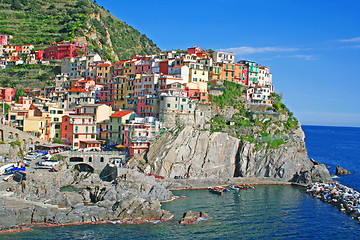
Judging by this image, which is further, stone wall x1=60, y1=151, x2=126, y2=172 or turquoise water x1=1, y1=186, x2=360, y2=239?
stone wall x1=60, y1=151, x2=126, y2=172

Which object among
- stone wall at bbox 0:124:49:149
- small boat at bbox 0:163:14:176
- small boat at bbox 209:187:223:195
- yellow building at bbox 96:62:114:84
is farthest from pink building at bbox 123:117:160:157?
yellow building at bbox 96:62:114:84

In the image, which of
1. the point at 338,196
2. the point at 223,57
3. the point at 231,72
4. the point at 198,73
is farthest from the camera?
the point at 223,57

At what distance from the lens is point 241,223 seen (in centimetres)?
4622

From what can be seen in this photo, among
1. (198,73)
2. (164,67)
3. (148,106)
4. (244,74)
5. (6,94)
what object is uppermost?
(244,74)

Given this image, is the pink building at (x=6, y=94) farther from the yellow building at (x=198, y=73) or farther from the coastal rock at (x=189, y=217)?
the coastal rock at (x=189, y=217)

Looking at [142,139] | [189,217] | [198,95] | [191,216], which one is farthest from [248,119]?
[189,217]

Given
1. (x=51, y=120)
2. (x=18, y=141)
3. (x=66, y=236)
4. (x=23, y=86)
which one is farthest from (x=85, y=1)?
(x=66, y=236)

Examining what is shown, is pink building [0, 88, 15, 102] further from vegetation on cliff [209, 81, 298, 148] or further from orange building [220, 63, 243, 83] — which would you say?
orange building [220, 63, 243, 83]

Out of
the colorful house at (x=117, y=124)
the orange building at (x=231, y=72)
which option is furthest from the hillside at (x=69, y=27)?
the colorful house at (x=117, y=124)

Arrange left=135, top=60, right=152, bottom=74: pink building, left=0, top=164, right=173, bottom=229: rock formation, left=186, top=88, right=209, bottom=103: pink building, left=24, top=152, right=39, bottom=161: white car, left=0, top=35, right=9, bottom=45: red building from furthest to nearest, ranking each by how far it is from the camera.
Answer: left=0, top=35, right=9, bottom=45: red building → left=135, top=60, right=152, bottom=74: pink building → left=186, top=88, right=209, bottom=103: pink building → left=24, top=152, right=39, bottom=161: white car → left=0, top=164, right=173, bottom=229: rock formation

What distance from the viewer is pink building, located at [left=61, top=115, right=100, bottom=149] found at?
70062 mm

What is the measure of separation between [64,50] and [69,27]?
2078 centimetres

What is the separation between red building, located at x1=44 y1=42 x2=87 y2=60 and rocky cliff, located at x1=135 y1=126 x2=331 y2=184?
52.4 metres

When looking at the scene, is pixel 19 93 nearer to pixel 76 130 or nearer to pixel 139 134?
pixel 76 130
